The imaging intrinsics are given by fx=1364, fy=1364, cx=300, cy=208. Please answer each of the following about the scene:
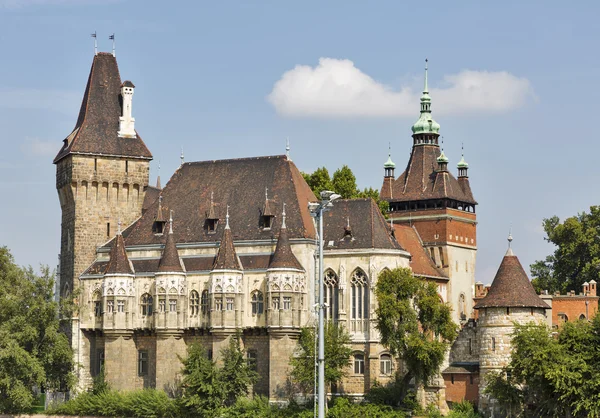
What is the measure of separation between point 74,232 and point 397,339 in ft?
90.5

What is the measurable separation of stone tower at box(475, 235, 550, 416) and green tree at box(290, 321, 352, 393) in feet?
27.7

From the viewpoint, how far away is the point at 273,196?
90.6 m

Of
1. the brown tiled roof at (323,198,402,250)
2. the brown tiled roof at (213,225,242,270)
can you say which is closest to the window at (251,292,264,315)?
the brown tiled roof at (213,225,242,270)

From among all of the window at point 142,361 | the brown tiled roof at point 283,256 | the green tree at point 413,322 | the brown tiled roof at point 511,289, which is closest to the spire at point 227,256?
the brown tiled roof at point 283,256

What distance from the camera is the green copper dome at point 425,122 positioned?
115 m

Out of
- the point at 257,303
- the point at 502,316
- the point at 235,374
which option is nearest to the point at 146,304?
the point at 257,303

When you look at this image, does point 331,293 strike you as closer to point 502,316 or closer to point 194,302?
point 194,302

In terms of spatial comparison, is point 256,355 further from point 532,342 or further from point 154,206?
point 532,342

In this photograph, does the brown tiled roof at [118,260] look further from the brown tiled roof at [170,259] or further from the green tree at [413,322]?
the green tree at [413,322]

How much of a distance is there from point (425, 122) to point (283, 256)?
1299 inches

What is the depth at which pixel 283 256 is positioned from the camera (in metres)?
85.9

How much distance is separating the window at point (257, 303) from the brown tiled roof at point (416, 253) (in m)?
12.7

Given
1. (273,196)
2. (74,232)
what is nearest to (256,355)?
(273,196)

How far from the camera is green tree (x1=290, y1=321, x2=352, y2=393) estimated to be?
80.9m
